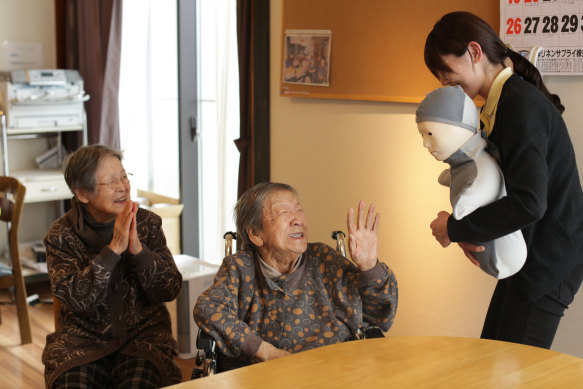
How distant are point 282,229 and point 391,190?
110cm

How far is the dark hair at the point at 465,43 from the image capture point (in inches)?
74.6

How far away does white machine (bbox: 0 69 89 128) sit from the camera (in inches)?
181

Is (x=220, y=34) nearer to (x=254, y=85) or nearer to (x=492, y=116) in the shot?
(x=254, y=85)

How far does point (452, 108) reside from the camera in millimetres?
1858

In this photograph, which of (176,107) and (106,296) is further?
(176,107)

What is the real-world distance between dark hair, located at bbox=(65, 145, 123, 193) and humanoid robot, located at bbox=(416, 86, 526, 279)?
1127 millimetres

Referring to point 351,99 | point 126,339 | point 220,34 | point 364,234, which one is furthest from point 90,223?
point 220,34

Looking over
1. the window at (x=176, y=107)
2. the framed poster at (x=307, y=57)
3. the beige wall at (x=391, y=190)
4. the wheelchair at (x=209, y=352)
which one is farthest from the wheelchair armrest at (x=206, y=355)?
the window at (x=176, y=107)

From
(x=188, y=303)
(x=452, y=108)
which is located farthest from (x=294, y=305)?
(x=188, y=303)

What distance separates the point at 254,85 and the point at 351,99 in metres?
0.69

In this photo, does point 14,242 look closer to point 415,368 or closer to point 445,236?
point 445,236

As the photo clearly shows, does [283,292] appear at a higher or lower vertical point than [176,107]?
lower

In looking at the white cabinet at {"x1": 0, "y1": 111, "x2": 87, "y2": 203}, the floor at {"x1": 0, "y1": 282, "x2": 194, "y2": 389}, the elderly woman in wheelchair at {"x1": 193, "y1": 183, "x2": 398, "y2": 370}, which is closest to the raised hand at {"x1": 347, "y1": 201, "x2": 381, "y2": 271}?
the elderly woman in wheelchair at {"x1": 193, "y1": 183, "x2": 398, "y2": 370}

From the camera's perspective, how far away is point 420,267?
3094mm
